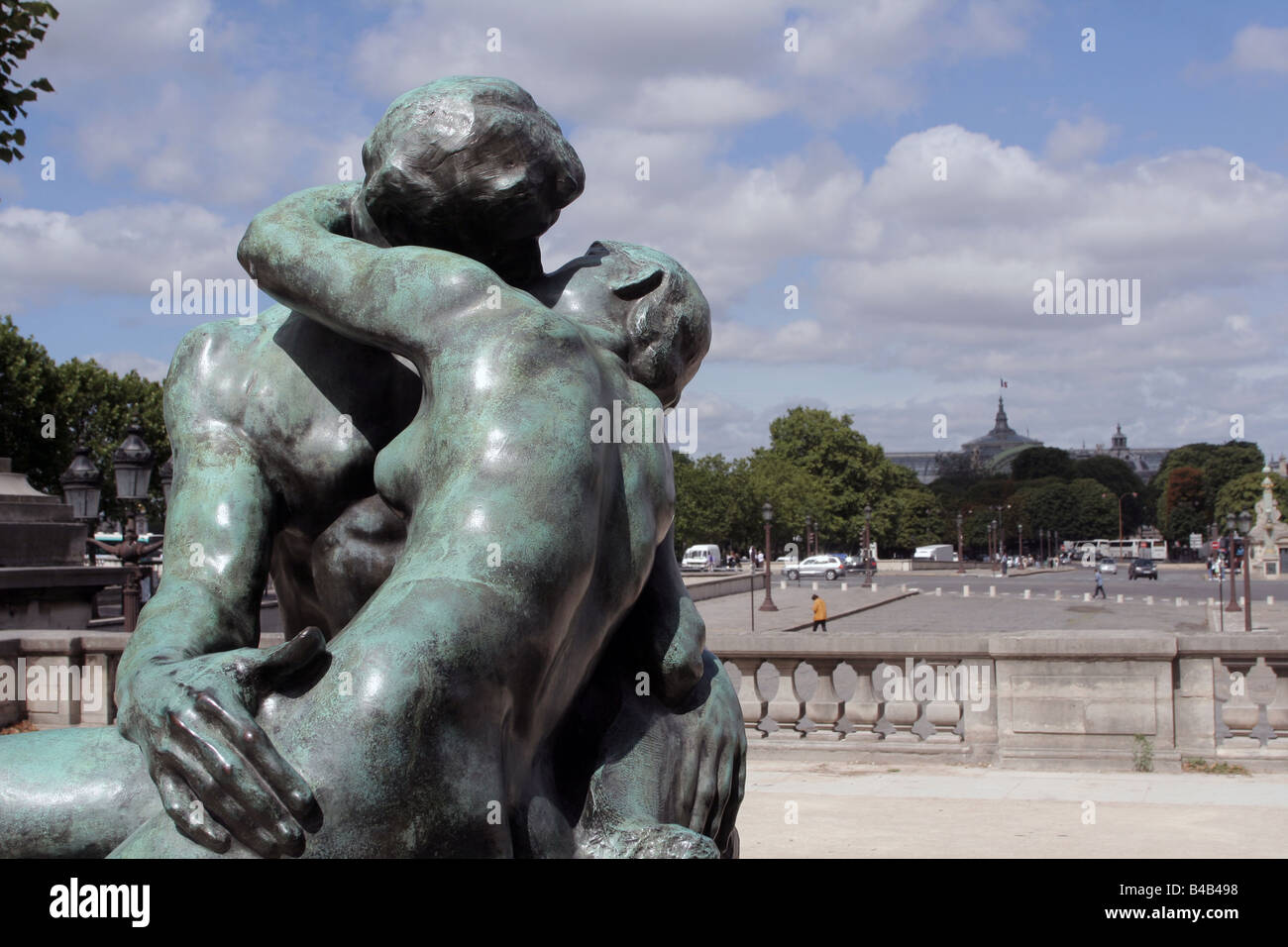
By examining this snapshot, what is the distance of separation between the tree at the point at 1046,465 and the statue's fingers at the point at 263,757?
144280 mm

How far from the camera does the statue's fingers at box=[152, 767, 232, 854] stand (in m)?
1.93

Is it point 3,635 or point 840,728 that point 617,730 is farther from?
point 3,635

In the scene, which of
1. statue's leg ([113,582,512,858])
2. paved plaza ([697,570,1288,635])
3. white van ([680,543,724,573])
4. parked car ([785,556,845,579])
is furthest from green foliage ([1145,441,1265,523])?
statue's leg ([113,582,512,858])

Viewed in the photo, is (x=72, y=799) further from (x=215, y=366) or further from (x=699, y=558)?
(x=699, y=558)

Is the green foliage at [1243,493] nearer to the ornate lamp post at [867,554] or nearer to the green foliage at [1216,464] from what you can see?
the green foliage at [1216,464]

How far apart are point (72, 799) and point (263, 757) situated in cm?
55

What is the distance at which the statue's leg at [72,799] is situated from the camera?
7.25 feet

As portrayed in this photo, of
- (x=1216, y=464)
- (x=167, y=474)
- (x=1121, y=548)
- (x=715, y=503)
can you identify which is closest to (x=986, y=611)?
(x=167, y=474)

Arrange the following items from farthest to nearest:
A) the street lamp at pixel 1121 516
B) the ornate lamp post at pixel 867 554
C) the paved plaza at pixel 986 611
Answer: the street lamp at pixel 1121 516, the ornate lamp post at pixel 867 554, the paved plaza at pixel 986 611

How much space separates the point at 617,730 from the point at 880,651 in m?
7.28

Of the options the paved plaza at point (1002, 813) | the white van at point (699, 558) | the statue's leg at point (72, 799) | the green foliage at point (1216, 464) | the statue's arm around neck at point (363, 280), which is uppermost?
the green foliage at point (1216, 464)

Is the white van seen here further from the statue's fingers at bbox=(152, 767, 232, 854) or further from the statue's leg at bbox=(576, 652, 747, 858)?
the statue's fingers at bbox=(152, 767, 232, 854)

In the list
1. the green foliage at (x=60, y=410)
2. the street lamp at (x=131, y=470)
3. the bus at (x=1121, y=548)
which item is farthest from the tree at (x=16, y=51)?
the bus at (x=1121, y=548)
